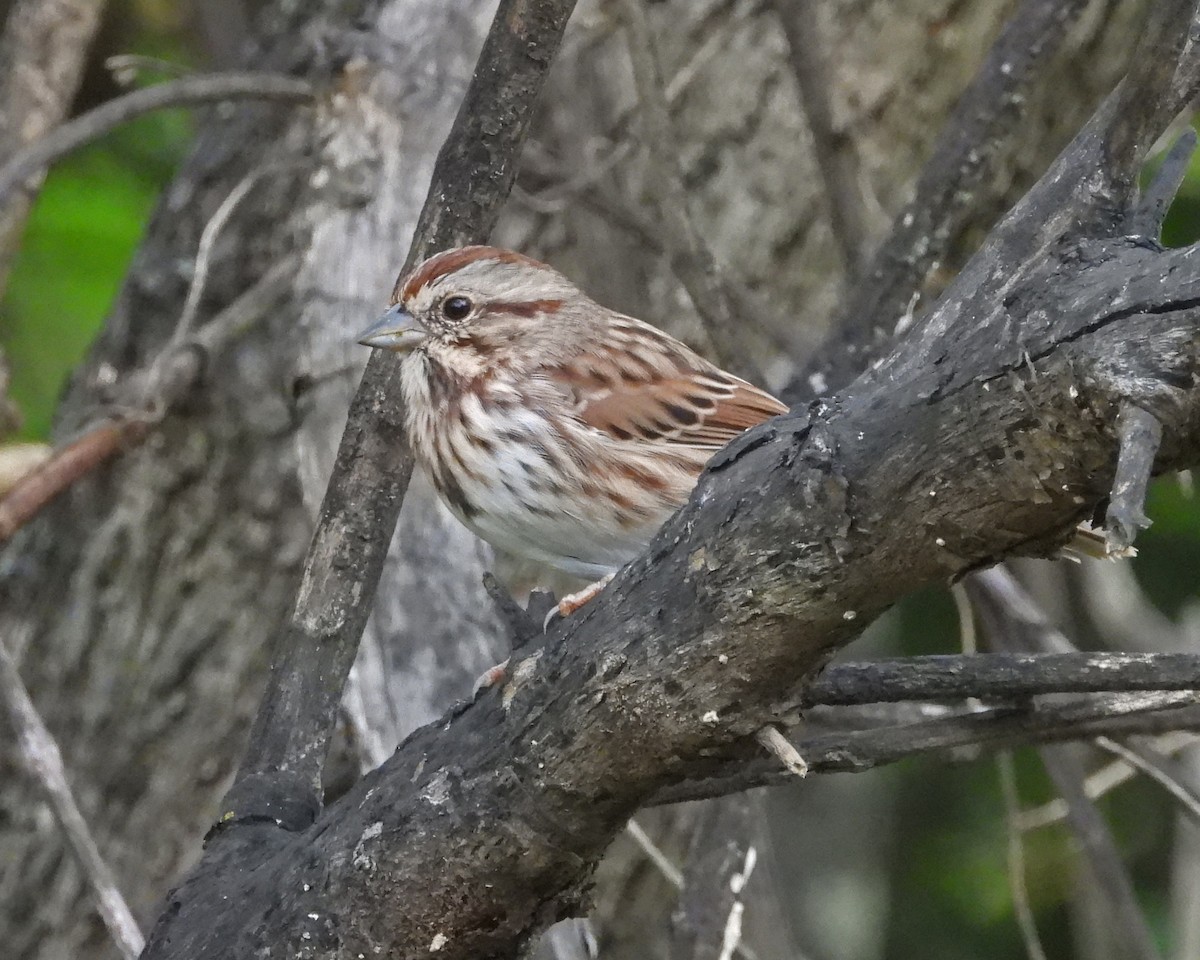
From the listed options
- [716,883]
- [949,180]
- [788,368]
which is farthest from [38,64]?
[716,883]

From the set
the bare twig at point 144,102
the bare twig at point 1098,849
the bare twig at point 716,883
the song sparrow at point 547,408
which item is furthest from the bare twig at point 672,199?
the bare twig at point 1098,849

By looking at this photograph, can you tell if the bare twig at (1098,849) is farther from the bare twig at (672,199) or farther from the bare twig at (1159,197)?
the bare twig at (1159,197)

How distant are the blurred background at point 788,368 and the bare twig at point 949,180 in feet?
2.22

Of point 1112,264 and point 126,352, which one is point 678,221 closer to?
point 126,352

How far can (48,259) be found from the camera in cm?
500

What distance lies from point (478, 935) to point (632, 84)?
9.01 feet

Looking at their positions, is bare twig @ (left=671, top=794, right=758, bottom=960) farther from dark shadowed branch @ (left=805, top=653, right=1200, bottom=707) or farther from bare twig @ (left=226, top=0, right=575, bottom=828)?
dark shadowed branch @ (left=805, top=653, right=1200, bottom=707)

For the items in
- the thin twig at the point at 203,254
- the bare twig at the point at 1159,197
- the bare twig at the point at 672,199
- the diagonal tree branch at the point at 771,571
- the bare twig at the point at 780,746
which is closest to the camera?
the diagonal tree branch at the point at 771,571

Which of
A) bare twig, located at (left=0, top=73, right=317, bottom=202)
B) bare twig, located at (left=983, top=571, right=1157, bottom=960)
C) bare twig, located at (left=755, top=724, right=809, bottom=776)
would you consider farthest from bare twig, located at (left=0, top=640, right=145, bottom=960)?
bare twig, located at (left=983, top=571, right=1157, bottom=960)

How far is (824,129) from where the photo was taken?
3.68m

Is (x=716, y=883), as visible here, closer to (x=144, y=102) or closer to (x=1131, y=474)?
(x=144, y=102)

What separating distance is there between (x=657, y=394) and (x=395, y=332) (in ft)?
1.61

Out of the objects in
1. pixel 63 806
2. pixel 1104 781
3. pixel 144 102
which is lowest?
pixel 1104 781

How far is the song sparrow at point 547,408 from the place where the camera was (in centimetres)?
282
